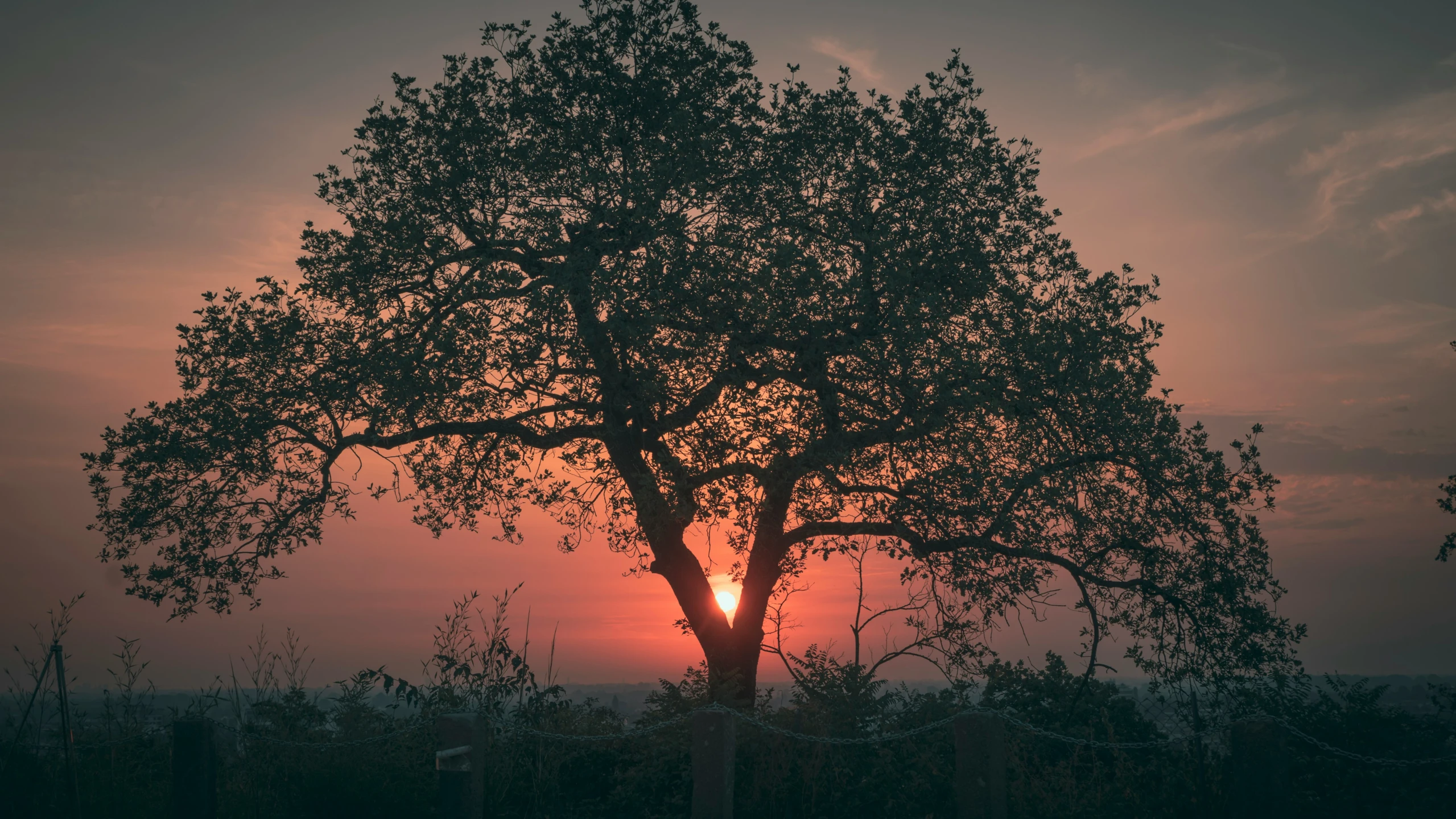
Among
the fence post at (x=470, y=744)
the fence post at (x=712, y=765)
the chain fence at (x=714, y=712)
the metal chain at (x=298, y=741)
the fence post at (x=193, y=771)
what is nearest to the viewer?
the fence post at (x=470, y=744)

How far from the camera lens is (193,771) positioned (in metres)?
9.87

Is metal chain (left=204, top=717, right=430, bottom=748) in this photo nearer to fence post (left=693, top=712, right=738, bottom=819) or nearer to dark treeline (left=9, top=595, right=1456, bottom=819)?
dark treeline (left=9, top=595, right=1456, bottom=819)

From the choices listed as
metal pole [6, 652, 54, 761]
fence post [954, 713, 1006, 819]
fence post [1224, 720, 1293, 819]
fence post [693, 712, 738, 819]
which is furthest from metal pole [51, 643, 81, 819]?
fence post [1224, 720, 1293, 819]

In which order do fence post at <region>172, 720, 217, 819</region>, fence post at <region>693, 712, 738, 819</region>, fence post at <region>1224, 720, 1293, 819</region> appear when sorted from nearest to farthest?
fence post at <region>1224, 720, 1293, 819</region> < fence post at <region>693, 712, 738, 819</region> < fence post at <region>172, 720, 217, 819</region>

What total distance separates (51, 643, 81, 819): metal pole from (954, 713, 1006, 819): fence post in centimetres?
891

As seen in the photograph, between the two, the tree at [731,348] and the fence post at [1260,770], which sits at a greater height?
the tree at [731,348]

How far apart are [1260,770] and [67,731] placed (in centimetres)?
1185

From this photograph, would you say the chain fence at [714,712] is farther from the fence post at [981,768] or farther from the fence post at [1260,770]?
the fence post at [1260,770]

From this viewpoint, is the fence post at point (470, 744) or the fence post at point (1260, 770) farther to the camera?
the fence post at point (470, 744)

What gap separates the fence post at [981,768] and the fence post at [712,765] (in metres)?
2.29

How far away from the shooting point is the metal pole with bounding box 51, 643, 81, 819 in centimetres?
966

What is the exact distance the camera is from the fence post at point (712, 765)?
9.55m

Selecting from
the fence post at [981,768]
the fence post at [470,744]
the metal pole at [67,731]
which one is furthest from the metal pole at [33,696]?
the fence post at [981,768]

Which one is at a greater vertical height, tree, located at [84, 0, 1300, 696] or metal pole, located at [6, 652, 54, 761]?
tree, located at [84, 0, 1300, 696]
